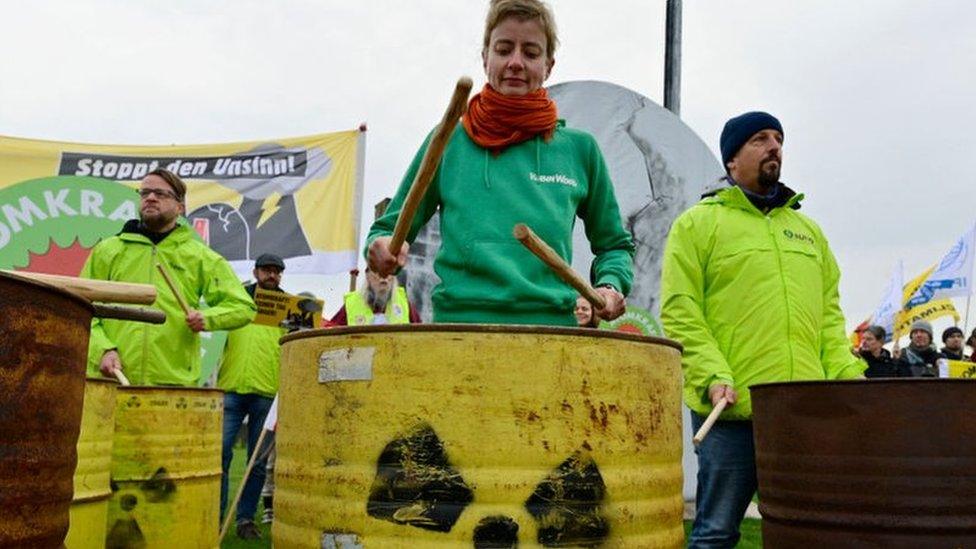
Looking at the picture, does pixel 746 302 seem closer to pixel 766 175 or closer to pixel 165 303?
pixel 766 175

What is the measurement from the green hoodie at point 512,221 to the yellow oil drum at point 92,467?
57.7 inches

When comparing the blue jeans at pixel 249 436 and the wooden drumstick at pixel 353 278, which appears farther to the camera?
the wooden drumstick at pixel 353 278

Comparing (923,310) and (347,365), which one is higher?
(923,310)

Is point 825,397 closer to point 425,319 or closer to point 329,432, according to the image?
point 329,432

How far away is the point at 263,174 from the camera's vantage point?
7.98 metres

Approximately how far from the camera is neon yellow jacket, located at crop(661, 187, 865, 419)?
295cm

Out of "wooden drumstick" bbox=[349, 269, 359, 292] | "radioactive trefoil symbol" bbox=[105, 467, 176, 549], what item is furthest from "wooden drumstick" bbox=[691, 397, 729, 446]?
"wooden drumstick" bbox=[349, 269, 359, 292]

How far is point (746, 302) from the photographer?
3020 mm

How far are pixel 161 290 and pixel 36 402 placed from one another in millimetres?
3045

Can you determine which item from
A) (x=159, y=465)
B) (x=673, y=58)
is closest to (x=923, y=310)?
(x=673, y=58)

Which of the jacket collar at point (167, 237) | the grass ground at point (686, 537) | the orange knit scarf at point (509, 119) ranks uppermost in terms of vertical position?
the jacket collar at point (167, 237)

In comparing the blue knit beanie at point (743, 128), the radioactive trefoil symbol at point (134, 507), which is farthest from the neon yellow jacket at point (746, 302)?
the radioactive trefoil symbol at point (134, 507)

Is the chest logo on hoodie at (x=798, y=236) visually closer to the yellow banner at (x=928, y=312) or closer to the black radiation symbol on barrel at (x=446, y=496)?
the black radiation symbol on barrel at (x=446, y=496)

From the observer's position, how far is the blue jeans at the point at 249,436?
575 centimetres
